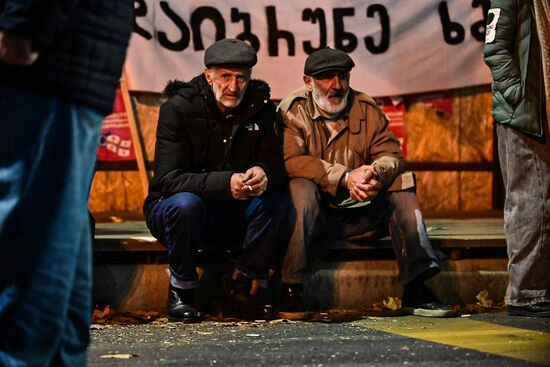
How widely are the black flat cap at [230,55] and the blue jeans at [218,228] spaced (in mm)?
778

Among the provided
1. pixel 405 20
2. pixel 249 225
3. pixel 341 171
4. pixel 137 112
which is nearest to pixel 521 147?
pixel 341 171

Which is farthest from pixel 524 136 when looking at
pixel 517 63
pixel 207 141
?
Result: pixel 207 141

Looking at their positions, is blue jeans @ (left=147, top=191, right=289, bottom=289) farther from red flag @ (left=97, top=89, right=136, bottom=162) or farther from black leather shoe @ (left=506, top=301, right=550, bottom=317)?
red flag @ (left=97, top=89, right=136, bottom=162)

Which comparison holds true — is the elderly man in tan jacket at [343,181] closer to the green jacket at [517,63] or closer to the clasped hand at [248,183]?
the clasped hand at [248,183]

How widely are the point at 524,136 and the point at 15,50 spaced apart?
13.4 ft

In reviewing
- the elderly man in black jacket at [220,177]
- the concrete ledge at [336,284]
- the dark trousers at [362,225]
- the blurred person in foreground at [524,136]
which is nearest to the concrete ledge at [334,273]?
the concrete ledge at [336,284]

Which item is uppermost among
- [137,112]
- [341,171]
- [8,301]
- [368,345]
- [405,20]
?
[405,20]

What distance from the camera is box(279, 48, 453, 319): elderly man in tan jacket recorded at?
694cm

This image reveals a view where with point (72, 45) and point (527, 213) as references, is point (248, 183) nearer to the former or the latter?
point (527, 213)

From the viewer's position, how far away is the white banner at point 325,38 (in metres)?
9.20

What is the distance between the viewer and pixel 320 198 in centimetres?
712

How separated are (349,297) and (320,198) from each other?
2.21 ft

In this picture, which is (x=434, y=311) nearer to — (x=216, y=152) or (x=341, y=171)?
(x=341, y=171)

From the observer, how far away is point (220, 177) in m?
6.76
